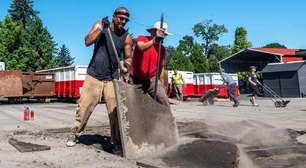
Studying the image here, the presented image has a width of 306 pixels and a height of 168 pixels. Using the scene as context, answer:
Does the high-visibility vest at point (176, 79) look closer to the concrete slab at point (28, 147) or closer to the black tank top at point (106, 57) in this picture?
the black tank top at point (106, 57)

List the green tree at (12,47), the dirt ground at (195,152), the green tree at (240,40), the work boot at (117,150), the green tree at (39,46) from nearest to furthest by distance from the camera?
the dirt ground at (195,152) → the work boot at (117,150) → the green tree at (12,47) → the green tree at (39,46) → the green tree at (240,40)

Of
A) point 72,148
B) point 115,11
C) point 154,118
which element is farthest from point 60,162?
point 115,11

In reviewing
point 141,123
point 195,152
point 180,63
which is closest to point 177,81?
point 141,123

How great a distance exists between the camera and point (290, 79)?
1340 inches

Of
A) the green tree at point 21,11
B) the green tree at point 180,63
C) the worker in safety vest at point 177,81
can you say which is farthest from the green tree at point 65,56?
the worker in safety vest at point 177,81

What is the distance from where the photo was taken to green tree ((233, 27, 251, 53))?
2699 inches

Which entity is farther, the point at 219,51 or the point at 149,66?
the point at 219,51

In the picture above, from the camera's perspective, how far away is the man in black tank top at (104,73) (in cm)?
605

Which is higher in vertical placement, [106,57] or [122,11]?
[122,11]

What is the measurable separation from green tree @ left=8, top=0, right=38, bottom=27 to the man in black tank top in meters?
65.8

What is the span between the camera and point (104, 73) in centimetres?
614

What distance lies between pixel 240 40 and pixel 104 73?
64.8 m

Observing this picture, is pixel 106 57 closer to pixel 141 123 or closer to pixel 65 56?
pixel 141 123

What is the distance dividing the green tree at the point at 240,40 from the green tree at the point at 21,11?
32.9 m
